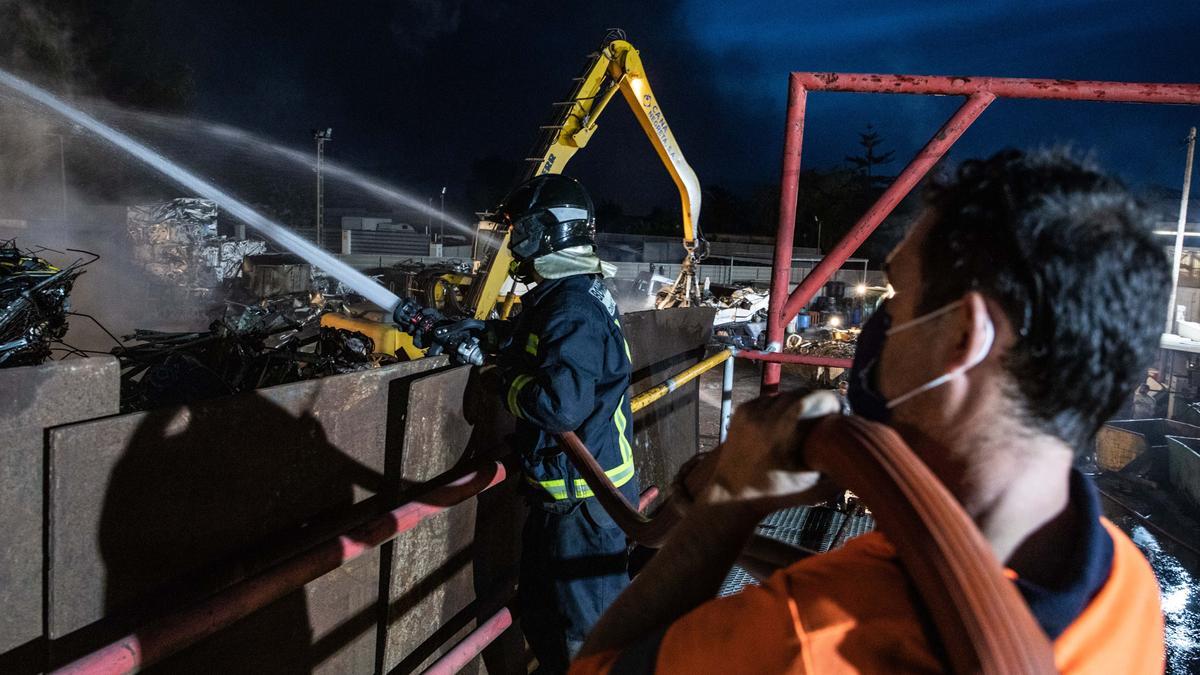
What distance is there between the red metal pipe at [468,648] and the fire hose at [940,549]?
1.94 meters

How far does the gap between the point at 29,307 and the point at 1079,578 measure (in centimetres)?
447

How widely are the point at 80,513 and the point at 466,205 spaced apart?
84884 mm

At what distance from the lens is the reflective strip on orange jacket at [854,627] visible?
31.4 inches

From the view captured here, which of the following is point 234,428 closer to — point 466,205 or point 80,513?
point 80,513

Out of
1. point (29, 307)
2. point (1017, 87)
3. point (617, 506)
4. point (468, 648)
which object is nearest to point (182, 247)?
point (29, 307)

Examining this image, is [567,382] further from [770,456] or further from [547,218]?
[770,456]

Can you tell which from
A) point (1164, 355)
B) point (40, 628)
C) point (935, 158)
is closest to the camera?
point (40, 628)

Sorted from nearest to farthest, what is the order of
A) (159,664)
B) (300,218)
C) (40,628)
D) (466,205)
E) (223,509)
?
(40,628) → (159,664) → (223,509) → (300,218) → (466,205)

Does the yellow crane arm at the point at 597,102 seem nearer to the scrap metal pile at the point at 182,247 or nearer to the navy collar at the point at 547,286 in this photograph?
the navy collar at the point at 547,286

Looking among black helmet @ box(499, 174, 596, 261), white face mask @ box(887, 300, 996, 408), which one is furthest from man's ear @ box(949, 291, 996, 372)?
black helmet @ box(499, 174, 596, 261)

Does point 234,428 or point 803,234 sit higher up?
point 803,234

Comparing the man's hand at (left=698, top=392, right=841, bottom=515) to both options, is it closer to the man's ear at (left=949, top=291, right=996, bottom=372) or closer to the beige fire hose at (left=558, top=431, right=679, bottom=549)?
the man's ear at (left=949, top=291, right=996, bottom=372)

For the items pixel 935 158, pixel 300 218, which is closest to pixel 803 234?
pixel 300 218

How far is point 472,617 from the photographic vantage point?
3.00 metres
